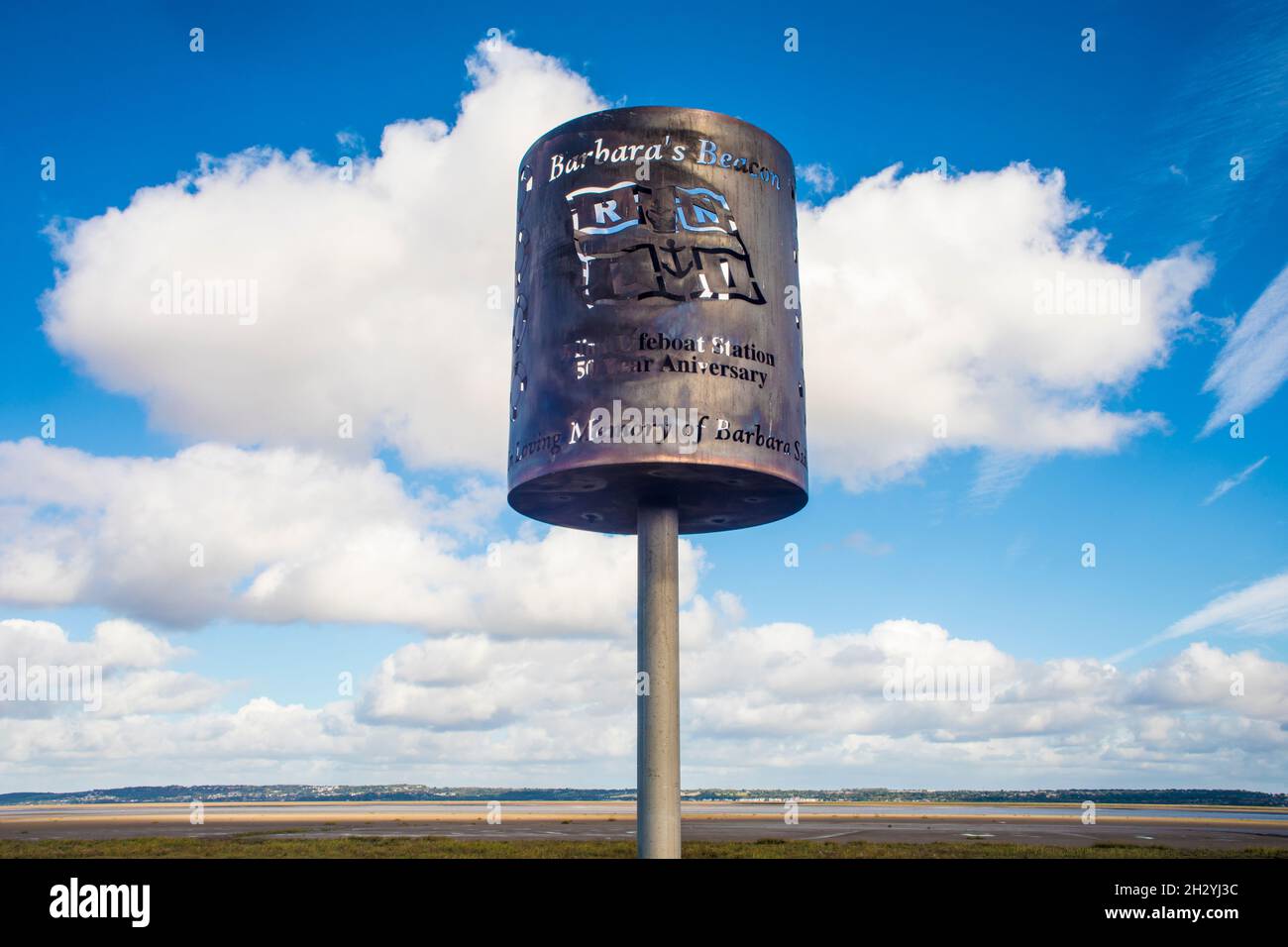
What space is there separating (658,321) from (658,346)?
585 mm

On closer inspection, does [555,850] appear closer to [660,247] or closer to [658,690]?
[658,690]

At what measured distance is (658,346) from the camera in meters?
23.4

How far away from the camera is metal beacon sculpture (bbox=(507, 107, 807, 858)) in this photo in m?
23.2

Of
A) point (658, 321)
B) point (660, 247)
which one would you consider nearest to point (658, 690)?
point (658, 321)

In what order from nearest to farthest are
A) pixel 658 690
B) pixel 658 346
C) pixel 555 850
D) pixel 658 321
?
pixel 658 346 → pixel 658 321 → pixel 658 690 → pixel 555 850

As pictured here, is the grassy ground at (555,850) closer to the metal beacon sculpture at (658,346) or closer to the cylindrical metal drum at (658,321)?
the metal beacon sculpture at (658,346)

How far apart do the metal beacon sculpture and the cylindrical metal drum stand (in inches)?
1.7

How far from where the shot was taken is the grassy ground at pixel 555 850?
29.7 m

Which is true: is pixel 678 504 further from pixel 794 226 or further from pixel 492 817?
pixel 492 817

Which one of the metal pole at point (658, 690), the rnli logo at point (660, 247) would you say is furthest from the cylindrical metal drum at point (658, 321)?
the metal pole at point (658, 690)

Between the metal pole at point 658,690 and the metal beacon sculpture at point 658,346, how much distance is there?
4 cm

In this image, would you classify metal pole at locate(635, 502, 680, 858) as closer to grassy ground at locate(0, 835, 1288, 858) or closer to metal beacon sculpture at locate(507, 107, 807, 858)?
metal beacon sculpture at locate(507, 107, 807, 858)
